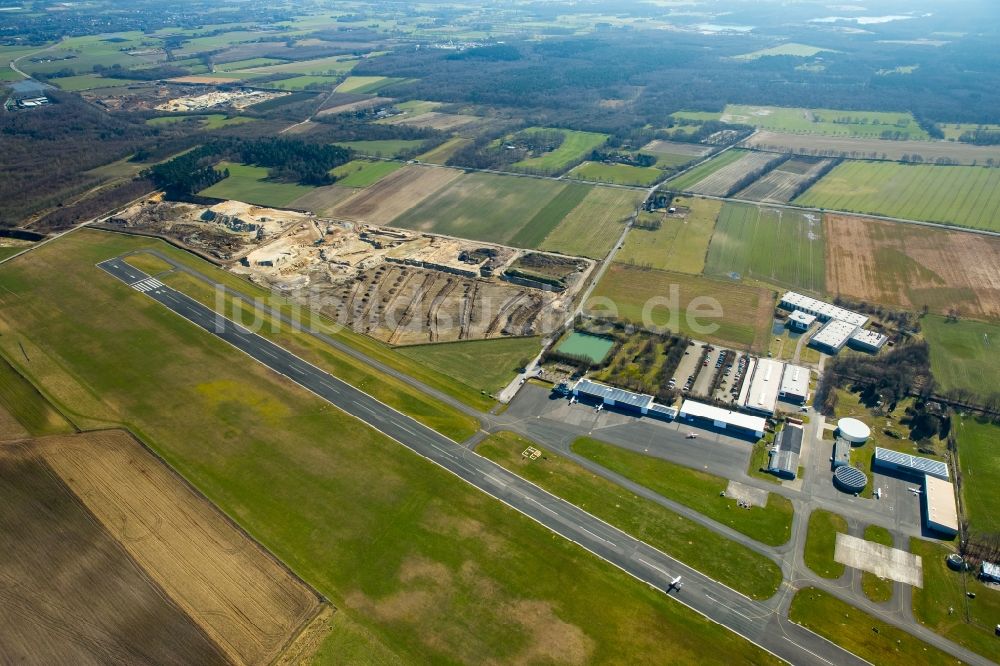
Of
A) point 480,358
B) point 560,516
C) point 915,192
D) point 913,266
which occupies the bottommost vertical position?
point 480,358

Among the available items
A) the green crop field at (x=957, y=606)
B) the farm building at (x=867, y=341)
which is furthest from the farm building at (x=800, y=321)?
the green crop field at (x=957, y=606)

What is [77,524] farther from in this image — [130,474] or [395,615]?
[395,615]

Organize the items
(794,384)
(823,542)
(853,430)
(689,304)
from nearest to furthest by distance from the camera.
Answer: (823,542), (853,430), (794,384), (689,304)

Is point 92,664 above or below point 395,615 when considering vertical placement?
below

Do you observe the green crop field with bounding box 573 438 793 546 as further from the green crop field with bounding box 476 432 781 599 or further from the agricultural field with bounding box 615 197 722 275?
the agricultural field with bounding box 615 197 722 275

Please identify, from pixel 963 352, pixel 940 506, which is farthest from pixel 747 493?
pixel 963 352

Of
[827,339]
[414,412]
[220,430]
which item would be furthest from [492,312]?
[827,339]

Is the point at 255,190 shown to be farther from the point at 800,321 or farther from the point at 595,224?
the point at 800,321
